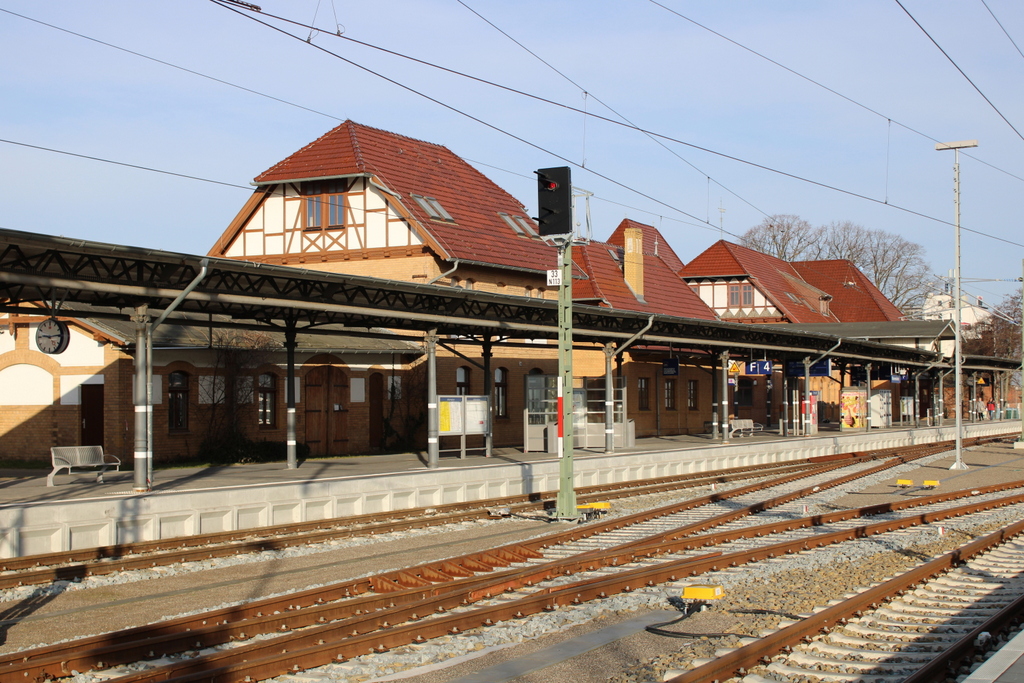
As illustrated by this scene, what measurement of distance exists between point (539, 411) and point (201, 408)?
9.05 meters

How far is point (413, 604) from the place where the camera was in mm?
9367

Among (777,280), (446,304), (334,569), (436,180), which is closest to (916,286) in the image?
(777,280)

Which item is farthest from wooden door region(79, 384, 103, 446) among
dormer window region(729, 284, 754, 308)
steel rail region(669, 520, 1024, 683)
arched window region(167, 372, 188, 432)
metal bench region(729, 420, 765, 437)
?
dormer window region(729, 284, 754, 308)

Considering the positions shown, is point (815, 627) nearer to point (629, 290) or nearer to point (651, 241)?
point (629, 290)

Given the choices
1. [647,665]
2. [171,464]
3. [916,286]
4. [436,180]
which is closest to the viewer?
[647,665]

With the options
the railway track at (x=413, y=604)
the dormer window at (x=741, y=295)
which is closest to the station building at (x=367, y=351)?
the dormer window at (x=741, y=295)

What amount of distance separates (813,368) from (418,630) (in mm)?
33178

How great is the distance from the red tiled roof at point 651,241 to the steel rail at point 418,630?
37.2 metres

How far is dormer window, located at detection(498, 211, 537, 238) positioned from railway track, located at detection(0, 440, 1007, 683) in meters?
22.4

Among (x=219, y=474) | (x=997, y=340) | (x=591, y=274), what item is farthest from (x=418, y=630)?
(x=997, y=340)

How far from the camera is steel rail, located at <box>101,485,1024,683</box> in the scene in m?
7.25

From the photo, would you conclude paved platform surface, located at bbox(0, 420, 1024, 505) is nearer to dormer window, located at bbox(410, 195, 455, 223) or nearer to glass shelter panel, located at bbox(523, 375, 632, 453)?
glass shelter panel, located at bbox(523, 375, 632, 453)

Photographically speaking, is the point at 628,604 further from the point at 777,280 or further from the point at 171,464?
the point at 777,280

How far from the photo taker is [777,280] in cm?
5944
